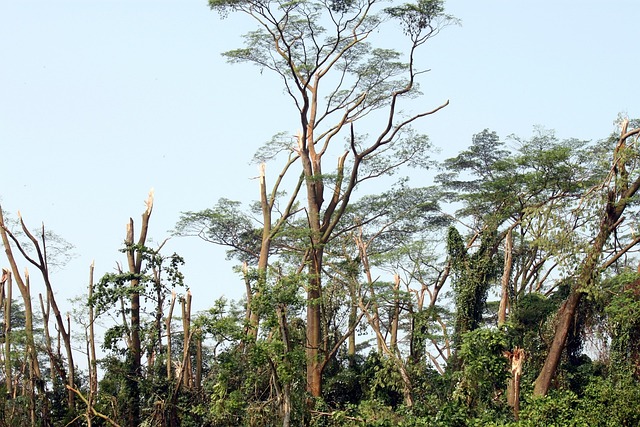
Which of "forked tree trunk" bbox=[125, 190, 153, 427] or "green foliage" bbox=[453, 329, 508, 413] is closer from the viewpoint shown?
"green foliage" bbox=[453, 329, 508, 413]

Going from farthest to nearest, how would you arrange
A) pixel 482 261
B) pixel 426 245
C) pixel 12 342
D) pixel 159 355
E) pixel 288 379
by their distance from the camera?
pixel 426 245 → pixel 482 261 → pixel 12 342 → pixel 159 355 → pixel 288 379

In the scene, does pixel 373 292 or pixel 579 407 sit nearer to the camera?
pixel 579 407

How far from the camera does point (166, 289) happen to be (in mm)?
16969

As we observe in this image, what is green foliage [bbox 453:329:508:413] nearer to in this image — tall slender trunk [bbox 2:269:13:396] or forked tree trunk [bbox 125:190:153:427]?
forked tree trunk [bbox 125:190:153:427]

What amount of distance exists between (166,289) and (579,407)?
7.03 meters

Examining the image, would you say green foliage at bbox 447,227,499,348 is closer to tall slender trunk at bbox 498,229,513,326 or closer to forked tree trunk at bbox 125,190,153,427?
tall slender trunk at bbox 498,229,513,326

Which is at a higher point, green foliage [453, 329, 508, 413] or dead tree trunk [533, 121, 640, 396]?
dead tree trunk [533, 121, 640, 396]

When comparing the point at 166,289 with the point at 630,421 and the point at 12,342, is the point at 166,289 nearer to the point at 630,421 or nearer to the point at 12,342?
the point at 12,342

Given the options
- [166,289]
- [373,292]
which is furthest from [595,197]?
[166,289]

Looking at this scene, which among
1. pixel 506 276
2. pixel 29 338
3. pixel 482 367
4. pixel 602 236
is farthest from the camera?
pixel 506 276

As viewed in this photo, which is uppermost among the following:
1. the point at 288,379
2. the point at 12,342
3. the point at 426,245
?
the point at 426,245

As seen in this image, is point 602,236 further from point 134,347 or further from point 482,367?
point 134,347

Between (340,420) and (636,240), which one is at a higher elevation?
(636,240)

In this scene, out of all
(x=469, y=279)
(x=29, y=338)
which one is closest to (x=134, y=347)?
(x=29, y=338)
